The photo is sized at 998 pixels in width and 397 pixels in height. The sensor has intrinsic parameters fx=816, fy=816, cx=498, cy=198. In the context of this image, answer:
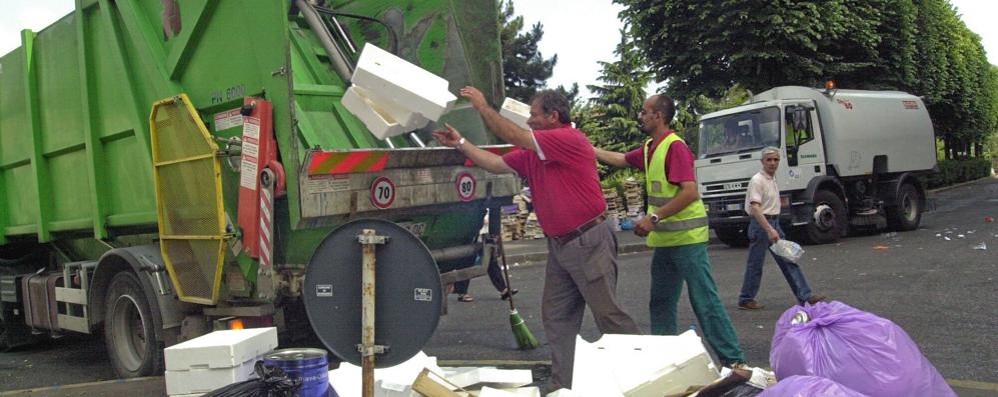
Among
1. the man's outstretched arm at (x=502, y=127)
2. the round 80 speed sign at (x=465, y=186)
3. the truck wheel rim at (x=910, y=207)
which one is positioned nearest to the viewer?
the man's outstretched arm at (x=502, y=127)

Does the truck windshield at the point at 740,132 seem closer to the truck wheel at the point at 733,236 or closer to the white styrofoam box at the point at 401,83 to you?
the truck wheel at the point at 733,236

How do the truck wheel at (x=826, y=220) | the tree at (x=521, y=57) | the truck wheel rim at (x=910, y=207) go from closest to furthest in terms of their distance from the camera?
the truck wheel at (x=826, y=220)
the truck wheel rim at (x=910, y=207)
the tree at (x=521, y=57)

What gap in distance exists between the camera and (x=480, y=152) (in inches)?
167

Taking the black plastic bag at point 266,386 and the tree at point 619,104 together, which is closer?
the black plastic bag at point 266,386

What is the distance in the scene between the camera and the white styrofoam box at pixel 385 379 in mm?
3436

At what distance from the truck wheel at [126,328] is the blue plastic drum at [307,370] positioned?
259cm

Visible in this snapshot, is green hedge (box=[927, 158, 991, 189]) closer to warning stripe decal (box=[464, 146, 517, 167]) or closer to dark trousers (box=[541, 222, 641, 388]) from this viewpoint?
warning stripe decal (box=[464, 146, 517, 167])

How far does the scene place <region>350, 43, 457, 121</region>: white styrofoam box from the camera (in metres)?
4.16

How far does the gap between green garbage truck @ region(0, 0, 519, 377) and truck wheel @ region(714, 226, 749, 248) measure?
9990mm

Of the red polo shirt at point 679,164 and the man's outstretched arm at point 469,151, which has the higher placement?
the man's outstretched arm at point 469,151

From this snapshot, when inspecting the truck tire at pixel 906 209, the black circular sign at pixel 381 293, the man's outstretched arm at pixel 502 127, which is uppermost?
the man's outstretched arm at pixel 502 127

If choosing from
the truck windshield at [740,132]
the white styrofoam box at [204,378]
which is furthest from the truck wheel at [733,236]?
the white styrofoam box at [204,378]

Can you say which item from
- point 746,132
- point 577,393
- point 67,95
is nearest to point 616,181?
point 746,132

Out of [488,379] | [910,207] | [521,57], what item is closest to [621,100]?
[521,57]
